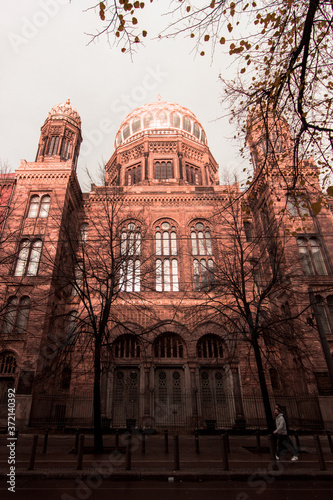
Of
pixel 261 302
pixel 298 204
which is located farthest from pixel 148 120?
pixel 298 204

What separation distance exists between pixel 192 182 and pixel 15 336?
2212 cm

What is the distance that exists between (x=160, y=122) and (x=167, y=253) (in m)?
19.5

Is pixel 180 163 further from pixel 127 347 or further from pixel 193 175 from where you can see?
pixel 127 347

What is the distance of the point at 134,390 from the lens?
19109mm

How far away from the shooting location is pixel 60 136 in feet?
96.5

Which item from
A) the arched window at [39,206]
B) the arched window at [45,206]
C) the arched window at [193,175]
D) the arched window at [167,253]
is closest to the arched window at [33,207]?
the arched window at [39,206]

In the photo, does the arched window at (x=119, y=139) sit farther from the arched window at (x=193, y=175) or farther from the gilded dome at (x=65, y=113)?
the arched window at (x=193, y=175)

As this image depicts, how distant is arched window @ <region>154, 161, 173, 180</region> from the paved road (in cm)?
2812

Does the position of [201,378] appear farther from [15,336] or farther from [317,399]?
[15,336]

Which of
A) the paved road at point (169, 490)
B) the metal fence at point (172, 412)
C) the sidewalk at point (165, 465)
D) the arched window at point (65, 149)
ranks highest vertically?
the arched window at point (65, 149)

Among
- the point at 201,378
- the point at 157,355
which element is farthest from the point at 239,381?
the point at 157,355

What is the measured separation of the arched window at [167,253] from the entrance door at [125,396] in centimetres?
607

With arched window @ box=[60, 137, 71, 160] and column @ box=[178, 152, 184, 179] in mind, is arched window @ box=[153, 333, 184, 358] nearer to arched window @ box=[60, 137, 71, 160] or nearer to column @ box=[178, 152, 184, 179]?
column @ box=[178, 152, 184, 179]

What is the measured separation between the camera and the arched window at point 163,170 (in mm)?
32312
